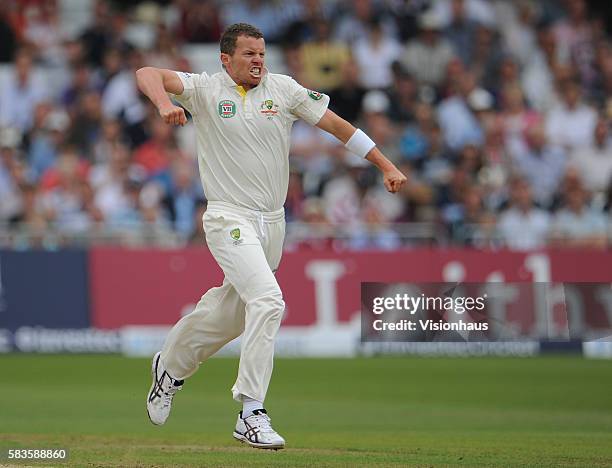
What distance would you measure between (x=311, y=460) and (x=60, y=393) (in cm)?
560

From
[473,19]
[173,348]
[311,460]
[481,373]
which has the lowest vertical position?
[311,460]

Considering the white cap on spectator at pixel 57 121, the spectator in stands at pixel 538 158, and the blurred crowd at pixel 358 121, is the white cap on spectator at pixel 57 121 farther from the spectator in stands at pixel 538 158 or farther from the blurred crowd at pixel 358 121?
the spectator in stands at pixel 538 158

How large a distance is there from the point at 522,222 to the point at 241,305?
9.50 meters

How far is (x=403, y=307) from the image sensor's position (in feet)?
30.0

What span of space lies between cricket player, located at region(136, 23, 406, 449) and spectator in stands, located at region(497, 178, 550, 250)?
8755 mm

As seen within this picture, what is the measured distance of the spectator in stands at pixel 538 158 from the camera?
18995 millimetres

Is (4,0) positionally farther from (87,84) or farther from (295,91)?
(295,91)

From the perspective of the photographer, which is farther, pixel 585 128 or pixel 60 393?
pixel 585 128

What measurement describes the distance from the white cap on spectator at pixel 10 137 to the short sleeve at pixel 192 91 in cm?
1132

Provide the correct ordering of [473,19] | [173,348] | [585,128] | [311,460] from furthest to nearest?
1. [473,19]
2. [585,128]
3. [173,348]
4. [311,460]

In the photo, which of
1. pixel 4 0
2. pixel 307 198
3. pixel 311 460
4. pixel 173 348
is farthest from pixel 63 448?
pixel 4 0

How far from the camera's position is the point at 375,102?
19250mm

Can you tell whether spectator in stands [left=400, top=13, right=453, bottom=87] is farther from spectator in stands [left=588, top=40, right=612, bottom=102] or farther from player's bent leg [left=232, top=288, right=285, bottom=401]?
player's bent leg [left=232, top=288, right=285, bottom=401]

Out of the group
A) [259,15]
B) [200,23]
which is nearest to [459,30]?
[259,15]
